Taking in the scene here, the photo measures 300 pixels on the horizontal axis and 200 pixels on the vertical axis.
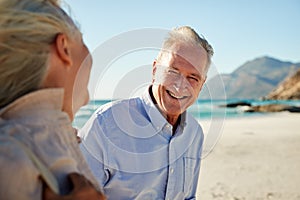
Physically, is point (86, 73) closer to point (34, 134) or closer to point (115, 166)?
point (34, 134)

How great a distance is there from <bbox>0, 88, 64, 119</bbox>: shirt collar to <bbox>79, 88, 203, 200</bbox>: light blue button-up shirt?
123 centimetres

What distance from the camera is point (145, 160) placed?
2166 millimetres

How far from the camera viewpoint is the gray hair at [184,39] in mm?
2299

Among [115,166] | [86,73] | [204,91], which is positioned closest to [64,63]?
[86,73]

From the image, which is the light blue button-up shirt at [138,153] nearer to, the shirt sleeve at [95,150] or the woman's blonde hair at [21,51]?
the shirt sleeve at [95,150]

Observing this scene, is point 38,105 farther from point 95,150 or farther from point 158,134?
point 158,134

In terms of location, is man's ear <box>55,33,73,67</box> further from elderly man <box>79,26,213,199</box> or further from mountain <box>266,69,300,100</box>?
mountain <box>266,69,300,100</box>

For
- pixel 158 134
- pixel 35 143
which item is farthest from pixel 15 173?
pixel 158 134

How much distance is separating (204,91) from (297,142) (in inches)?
356

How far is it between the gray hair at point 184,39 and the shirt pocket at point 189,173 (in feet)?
1.99

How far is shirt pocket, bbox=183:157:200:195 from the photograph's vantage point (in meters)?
2.24

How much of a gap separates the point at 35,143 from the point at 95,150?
1.32 meters

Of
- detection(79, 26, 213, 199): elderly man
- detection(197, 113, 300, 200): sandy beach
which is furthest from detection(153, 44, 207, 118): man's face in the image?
detection(197, 113, 300, 200): sandy beach

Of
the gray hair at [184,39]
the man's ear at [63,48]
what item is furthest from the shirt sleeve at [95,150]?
the man's ear at [63,48]
